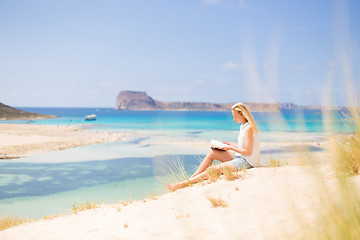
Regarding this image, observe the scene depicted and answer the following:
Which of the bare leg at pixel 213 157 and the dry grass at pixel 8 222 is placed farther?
the dry grass at pixel 8 222

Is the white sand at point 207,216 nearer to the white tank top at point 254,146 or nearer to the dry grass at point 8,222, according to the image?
the white tank top at point 254,146

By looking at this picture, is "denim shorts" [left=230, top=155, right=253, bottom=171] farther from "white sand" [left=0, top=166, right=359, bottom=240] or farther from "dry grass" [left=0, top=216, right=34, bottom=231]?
"dry grass" [left=0, top=216, right=34, bottom=231]

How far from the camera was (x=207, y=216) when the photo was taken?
3.77 meters

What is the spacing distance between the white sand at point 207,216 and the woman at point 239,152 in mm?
191

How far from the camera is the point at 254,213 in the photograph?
11.6 feet

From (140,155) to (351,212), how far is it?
52.6 ft

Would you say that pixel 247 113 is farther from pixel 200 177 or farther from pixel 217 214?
pixel 217 214

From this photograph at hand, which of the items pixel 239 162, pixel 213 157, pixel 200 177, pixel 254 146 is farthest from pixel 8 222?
pixel 254 146

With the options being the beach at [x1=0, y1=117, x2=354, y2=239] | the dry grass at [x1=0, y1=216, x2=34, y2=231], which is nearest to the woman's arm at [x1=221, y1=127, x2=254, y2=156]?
the beach at [x1=0, y1=117, x2=354, y2=239]

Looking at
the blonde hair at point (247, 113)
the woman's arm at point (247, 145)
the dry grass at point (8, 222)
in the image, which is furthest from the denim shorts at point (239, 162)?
the dry grass at point (8, 222)

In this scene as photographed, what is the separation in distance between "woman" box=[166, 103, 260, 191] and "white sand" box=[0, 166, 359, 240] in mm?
191

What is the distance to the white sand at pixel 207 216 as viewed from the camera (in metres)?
3.14

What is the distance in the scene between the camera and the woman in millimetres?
5172

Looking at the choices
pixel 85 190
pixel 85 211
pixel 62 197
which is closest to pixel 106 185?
pixel 85 190
